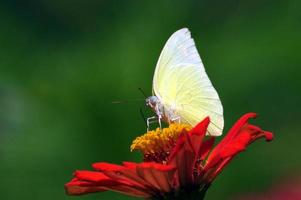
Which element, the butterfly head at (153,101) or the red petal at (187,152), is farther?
the butterfly head at (153,101)

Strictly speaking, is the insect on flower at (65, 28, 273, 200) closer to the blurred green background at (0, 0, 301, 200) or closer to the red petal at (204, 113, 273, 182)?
the red petal at (204, 113, 273, 182)

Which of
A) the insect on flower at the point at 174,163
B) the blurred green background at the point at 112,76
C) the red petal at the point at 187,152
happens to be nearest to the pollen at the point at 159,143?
the insect on flower at the point at 174,163

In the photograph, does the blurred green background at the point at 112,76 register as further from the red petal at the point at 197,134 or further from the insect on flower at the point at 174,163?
the red petal at the point at 197,134

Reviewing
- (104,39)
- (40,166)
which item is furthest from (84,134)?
(104,39)

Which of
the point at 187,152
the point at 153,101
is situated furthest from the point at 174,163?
the point at 153,101

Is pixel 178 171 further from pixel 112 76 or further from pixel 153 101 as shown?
pixel 112 76

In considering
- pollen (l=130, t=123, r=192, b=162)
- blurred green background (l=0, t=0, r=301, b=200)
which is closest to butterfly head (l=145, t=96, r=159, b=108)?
pollen (l=130, t=123, r=192, b=162)
